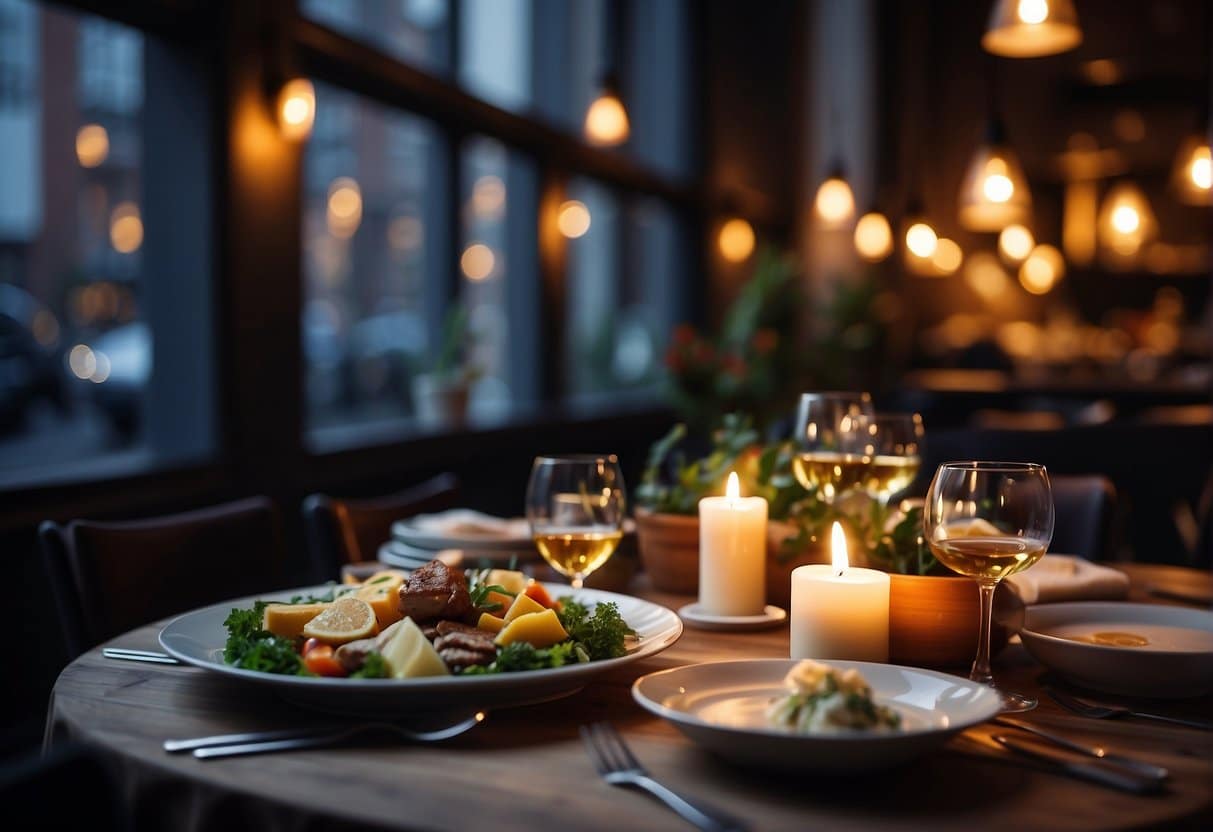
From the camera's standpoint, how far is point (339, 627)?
118 cm

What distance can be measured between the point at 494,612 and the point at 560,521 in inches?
7.4

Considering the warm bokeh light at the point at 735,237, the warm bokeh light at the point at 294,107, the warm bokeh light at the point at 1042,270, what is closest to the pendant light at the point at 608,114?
the warm bokeh light at the point at 294,107

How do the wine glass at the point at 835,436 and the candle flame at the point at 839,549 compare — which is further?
the wine glass at the point at 835,436

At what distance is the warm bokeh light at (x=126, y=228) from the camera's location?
3.51 m

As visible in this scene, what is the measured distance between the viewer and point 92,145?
11.3 ft

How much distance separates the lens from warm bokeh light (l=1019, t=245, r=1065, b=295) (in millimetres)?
10125

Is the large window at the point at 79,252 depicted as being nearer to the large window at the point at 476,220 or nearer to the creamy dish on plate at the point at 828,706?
the large window at the point at 476,220

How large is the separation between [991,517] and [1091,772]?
0.28 metres

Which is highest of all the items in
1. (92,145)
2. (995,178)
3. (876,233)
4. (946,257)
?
(946,257)

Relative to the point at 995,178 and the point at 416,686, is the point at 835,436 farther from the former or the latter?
the point at 995,178

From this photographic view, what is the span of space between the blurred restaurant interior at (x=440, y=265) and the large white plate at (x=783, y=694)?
1.70m

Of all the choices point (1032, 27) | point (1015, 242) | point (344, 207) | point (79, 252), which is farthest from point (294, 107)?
point (1015, 242)

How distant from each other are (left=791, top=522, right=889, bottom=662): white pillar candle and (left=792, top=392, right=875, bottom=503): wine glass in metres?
0.44

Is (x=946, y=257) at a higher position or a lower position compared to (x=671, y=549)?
higher
